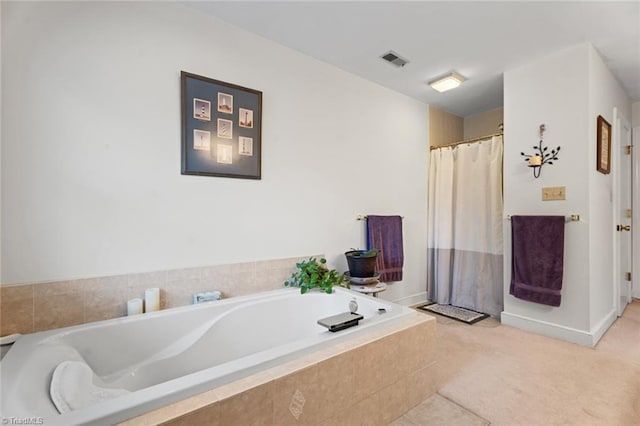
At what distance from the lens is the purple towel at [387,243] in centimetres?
289

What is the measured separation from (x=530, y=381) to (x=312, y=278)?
5.10 ft

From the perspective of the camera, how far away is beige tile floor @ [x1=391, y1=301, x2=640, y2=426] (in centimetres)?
152

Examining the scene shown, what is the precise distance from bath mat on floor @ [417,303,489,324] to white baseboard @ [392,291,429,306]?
3.4 inches

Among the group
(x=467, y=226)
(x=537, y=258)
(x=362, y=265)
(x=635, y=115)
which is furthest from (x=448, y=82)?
(x=635, y=115)

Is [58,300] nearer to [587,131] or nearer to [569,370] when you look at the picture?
[569,370]

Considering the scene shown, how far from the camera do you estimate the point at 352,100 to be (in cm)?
283

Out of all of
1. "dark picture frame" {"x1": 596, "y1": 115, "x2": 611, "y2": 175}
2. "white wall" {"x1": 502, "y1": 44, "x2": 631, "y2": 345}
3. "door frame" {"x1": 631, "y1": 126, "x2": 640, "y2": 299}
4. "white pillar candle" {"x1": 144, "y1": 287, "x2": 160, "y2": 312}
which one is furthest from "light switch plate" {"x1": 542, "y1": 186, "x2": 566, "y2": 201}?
"white pillar candle" {"x1": 144, "y1": 287, "x2": 160, "y2": 312}

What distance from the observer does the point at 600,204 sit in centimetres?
247

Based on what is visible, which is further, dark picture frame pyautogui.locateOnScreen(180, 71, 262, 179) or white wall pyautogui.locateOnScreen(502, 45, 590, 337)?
white wall pyautogui.locateOnScreen(502, 45, 590, 337)

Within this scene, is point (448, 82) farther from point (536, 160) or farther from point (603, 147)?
point (603, 147)

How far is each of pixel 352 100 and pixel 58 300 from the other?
2640 mm

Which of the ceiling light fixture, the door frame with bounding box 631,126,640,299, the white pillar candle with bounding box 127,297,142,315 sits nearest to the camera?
the white pillar candle with bounding box 127,297,142,315

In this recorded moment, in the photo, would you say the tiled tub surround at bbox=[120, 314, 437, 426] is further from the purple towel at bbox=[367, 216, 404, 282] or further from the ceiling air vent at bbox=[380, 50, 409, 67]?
the ceiling air vent at bbox=[380, 50, 409, 67]

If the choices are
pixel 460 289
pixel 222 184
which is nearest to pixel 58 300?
pixel 222 184
